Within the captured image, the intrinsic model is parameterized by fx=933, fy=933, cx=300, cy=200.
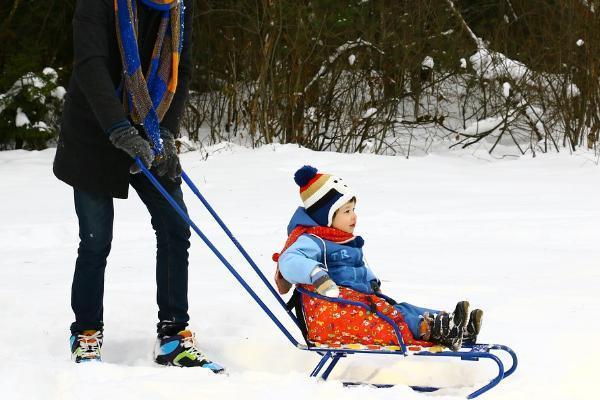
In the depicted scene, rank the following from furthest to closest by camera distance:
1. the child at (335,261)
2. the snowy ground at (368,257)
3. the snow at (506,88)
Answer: the snow at (506,88) < the child at (335,261) < the snowy ground at (368,257)

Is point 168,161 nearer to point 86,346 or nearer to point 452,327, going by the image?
point 86,346

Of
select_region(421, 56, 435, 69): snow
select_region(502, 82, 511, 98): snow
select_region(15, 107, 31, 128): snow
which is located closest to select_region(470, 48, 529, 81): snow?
select_region(502, 82, 511, 98): snow

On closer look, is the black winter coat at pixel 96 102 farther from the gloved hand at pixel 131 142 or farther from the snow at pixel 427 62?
the snow at pixel 427 62

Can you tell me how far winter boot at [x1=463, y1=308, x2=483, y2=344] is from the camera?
133 inches

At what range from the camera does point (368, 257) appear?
5.98 meters

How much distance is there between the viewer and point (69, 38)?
46.5 feet

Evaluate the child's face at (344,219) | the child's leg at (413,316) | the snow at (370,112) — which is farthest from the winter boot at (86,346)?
the snow at (370,112)

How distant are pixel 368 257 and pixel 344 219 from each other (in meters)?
2.38

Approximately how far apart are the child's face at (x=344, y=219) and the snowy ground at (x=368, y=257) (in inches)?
23.6

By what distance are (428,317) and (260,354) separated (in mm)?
815

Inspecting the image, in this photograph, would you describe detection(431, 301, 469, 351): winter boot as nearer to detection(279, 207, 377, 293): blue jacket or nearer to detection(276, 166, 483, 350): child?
detection(276, 166, 483, 350): child

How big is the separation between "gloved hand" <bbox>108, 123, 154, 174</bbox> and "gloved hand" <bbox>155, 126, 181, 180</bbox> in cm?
16

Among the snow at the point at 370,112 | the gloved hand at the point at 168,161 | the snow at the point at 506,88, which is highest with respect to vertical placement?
the snow at the point at 506,88

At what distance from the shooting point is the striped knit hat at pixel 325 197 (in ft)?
11.9
